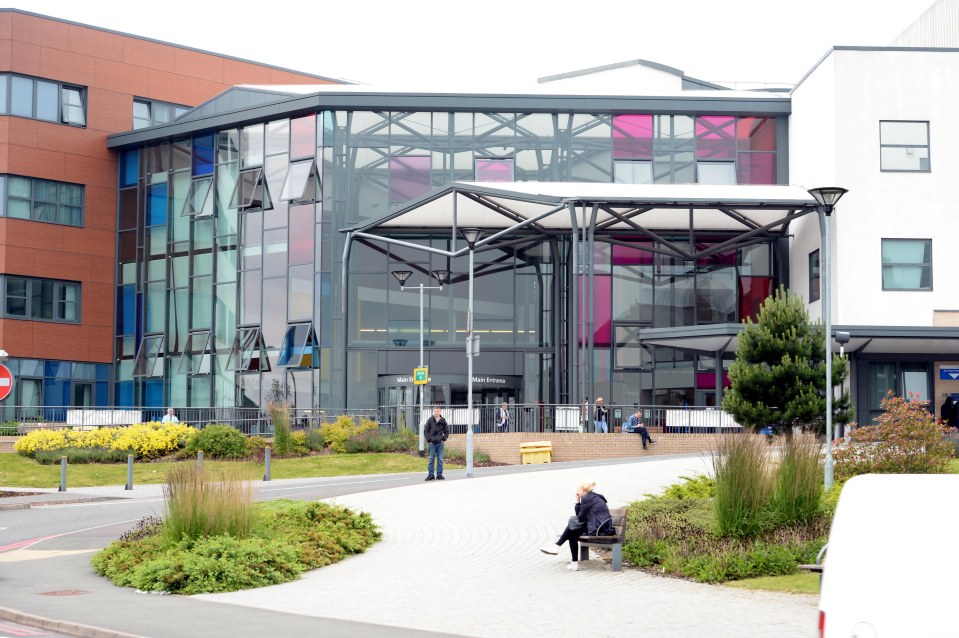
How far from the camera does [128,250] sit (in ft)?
177

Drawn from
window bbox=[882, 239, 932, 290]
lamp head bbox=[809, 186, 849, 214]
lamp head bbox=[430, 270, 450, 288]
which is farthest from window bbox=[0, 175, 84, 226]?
lamp head bbox=[809, 186, 849, 214]

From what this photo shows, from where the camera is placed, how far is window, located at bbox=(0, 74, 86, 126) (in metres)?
50.8

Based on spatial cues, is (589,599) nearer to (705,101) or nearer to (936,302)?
(936,302)

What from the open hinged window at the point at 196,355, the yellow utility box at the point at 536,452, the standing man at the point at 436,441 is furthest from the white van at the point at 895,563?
the open hinged window at the point at 196,355

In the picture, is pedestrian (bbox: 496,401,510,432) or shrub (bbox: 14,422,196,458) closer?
shrub (bbox: 14,422,196,458)

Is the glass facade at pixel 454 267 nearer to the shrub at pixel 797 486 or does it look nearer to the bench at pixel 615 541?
the bench at pixel 615 541

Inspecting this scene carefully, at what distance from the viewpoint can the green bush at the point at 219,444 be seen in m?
36.5

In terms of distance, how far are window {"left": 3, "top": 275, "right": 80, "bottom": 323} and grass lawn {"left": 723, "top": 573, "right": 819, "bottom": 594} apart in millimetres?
42920

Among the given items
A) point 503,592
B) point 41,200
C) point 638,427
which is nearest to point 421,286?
point 638,427

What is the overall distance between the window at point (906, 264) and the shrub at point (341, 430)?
57.2 ft

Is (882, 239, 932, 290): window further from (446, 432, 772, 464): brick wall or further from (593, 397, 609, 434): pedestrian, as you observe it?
(593, 397, 609, 434): pedestrian

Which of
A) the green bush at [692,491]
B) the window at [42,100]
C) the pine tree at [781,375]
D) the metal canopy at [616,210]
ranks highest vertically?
the window at [42,100]

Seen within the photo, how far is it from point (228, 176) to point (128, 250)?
6791mm

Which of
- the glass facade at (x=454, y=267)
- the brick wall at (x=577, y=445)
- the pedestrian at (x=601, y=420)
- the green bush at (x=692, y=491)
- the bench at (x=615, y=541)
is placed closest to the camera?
the bench at (x=615, y=541)
